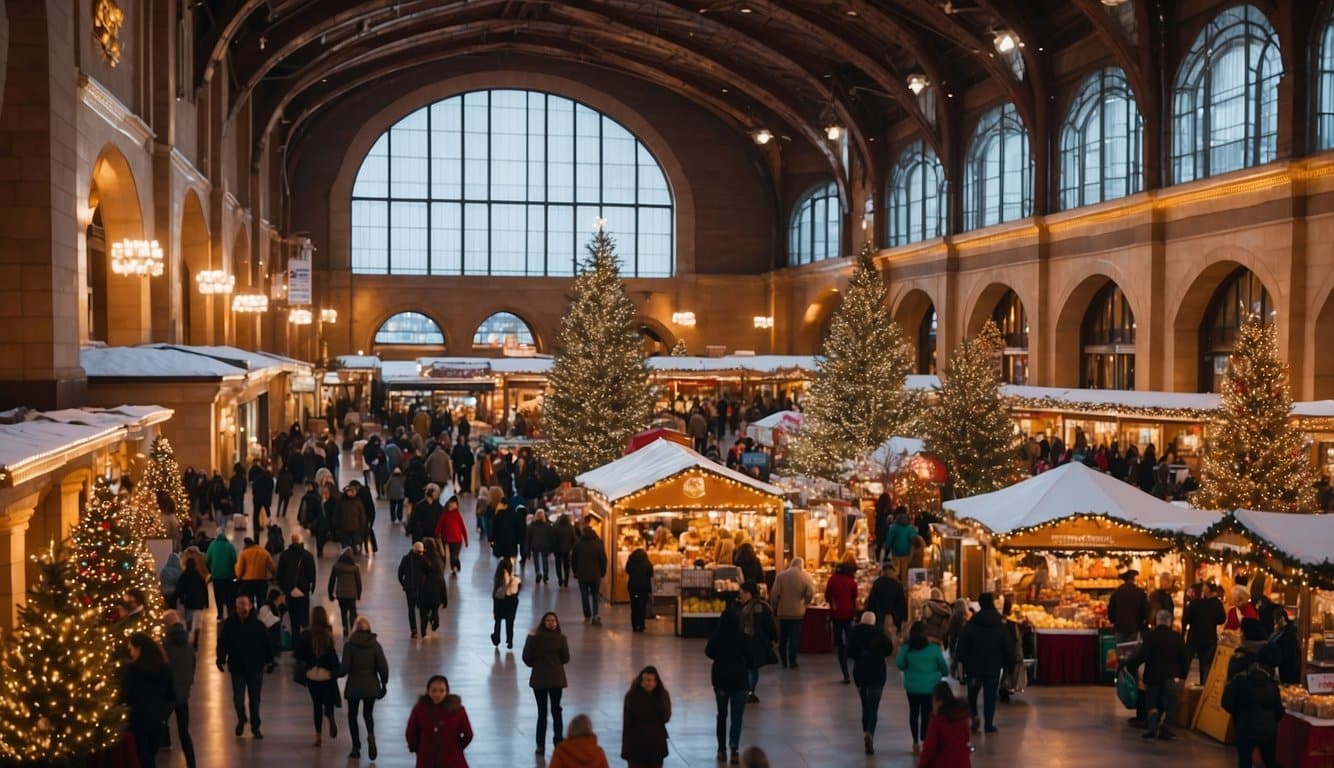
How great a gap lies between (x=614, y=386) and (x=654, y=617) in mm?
9323

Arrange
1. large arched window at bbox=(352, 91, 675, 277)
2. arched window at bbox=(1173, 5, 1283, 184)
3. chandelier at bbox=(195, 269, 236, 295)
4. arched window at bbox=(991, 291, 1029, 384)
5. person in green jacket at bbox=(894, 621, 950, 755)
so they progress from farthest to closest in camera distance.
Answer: large arched window at bbox=(352, 91, 675, 277) → arched window at bbox=(991, 291, 1029, 384) → chandelier at bbox=(195, 269, 236, 295) → arched window at bbox=(1173, 5, 1283, 184) → person in green jacket at bbox=(894, 621, 950, 755)

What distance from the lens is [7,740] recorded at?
7.62 metres

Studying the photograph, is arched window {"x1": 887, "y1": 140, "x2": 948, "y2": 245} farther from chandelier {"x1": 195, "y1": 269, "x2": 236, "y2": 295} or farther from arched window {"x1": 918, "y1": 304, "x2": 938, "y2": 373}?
chandelier {"x1": 195, "y1": 269, "x2": 236, "y2": 295}

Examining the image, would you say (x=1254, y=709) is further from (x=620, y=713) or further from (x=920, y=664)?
(x=620, y=713)

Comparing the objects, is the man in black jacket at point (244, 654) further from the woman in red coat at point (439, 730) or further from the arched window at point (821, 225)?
the arched window at point (821, 225)

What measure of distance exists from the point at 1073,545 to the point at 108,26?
13.4 meters

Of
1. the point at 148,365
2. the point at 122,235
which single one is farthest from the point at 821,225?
the point at 148,365

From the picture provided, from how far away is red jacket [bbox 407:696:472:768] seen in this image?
799 cm

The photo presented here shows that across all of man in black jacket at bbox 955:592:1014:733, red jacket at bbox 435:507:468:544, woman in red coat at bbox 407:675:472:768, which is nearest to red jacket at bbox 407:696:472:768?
woman in red coat at bbox 407:675:472:768

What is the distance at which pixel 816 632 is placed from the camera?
13.6m

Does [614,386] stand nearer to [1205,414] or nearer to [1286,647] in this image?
[1205,414]

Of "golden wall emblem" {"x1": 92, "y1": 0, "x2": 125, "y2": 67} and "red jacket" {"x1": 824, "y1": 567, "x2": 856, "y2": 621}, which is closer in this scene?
"red jacket" {"x1": 824, "y1": 567, "x2": 856, "y2": 621}

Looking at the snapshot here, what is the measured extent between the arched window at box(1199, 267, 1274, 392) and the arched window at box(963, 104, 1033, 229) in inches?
266

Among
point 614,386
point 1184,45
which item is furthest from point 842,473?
point 1184,45
